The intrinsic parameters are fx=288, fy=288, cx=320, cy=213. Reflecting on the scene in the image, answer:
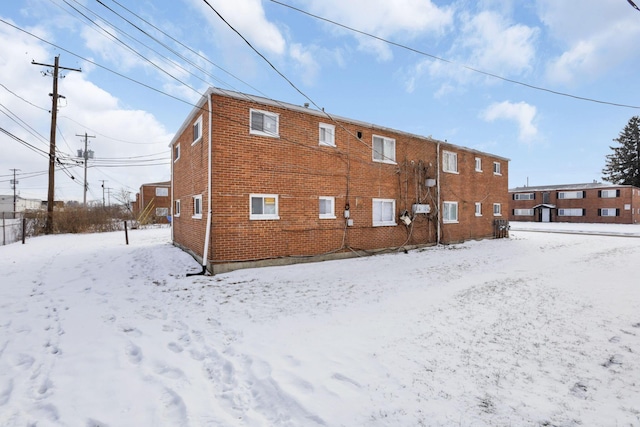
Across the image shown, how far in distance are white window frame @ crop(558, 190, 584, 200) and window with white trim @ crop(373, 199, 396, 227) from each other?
1639 inches

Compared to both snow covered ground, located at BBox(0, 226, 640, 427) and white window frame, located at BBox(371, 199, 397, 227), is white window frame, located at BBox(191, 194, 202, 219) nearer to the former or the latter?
snow covered ground, located at BBox(0, 226, 640, 427)

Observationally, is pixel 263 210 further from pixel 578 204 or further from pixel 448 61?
pixel 578 204

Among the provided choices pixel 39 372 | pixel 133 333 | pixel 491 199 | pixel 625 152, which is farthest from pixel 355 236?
pixel 625 152

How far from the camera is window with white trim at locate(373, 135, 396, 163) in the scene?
41.8 ft

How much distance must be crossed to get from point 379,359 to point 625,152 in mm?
67657

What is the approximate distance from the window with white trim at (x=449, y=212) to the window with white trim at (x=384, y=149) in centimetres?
464

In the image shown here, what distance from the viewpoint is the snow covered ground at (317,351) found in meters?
2.72

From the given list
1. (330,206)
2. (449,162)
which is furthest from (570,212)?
(330,206)

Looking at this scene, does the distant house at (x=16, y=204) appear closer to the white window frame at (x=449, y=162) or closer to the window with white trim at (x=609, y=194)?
the white window frame at (x=449, y=162)

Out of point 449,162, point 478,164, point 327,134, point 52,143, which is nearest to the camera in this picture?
point 327,134

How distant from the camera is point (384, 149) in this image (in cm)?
1310

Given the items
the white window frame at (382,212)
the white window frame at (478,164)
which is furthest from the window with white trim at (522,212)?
the white window frame at (382,212)

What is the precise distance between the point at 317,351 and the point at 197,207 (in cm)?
840

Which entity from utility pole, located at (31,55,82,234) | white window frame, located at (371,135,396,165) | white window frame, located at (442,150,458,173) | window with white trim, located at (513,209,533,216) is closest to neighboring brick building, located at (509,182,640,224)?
window with white trim, located at (513,209,533,216)
